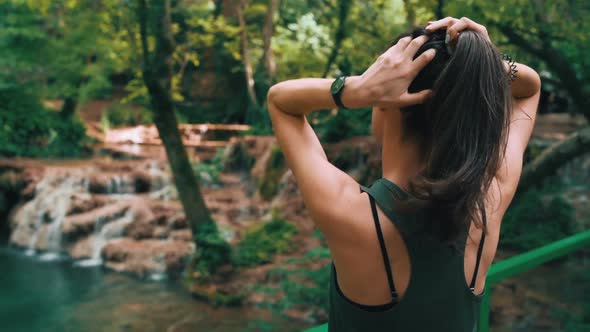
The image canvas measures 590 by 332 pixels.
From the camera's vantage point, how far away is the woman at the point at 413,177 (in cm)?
91

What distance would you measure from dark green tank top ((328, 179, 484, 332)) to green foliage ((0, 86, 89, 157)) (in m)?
14.4

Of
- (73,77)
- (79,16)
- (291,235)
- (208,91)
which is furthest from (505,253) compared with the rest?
(208,91)

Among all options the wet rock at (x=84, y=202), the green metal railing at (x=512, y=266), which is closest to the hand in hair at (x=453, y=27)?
the green metal railing at (x=512, y=266)

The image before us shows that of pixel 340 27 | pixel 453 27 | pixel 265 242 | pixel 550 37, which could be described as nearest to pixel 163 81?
pixel 265 242

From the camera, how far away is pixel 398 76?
918 millimetres

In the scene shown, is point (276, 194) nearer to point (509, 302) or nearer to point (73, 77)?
point (509, 302)

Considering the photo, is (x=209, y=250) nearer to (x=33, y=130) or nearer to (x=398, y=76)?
(x=398, y=76)

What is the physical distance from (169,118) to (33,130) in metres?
8.88

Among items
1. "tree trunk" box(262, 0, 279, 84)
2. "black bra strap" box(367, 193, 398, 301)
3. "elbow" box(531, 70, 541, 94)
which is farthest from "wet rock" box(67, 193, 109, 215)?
"black bra strap" box(367, 193, 398, 301)

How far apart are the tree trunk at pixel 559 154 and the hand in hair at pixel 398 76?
4548 millimetres

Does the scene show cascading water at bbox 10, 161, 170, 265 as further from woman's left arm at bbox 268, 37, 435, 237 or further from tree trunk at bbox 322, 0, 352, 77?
woman's left arm at bbox 268, 37, 435, 237

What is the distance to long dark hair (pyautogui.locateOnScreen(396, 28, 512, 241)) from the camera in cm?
91

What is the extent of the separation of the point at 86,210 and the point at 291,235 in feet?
14.6

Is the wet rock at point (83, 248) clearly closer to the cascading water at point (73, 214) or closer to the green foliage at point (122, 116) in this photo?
the cascading water at point (73, 214)
